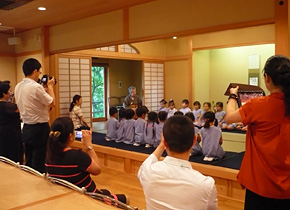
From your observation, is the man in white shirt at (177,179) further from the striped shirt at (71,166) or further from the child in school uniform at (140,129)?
the child in school uniform at (140,129)

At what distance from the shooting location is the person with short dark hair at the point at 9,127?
10.7ft

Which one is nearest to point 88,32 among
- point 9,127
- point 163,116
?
point 163,116

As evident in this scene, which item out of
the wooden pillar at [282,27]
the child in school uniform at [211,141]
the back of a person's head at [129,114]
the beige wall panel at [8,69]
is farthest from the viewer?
the beige wall panel at [8,69]

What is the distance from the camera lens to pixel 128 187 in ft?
12.6

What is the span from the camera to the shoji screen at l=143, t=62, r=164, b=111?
350 inches

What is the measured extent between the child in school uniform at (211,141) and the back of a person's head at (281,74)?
2533 mm

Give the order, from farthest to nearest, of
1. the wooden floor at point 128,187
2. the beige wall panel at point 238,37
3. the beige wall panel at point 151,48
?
the beige wall panel at point 151,48
the beige wall panel at point 238,37
the wooden floor at point 128,187

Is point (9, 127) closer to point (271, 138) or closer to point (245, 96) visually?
point (245, 96)

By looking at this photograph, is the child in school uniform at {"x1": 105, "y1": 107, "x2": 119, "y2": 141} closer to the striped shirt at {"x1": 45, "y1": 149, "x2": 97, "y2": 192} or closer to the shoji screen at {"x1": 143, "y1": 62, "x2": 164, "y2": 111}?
the shoji screen at {"x1": 143, "y1": 62, "x2": 164, "y2": 111}

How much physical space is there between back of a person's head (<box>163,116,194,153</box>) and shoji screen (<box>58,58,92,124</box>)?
19.0ft

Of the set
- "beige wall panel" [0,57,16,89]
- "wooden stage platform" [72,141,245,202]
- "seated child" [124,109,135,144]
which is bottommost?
"wooden stage platform" [72,141,245,202]

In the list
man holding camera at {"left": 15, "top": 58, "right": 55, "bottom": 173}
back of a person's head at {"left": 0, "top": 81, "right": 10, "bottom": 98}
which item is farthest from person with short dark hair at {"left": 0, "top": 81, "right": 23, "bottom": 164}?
man holding camera at {"left": 15, "top": 58, "right": 55, "bottom": 173}

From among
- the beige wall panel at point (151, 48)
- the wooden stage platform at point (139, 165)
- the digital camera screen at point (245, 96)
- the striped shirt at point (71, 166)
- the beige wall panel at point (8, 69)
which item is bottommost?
the wooden stage platform at point (139, 165)

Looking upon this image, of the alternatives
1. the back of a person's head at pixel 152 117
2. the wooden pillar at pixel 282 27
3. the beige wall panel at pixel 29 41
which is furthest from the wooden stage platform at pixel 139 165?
the beige wall panel at pixel 29 41
